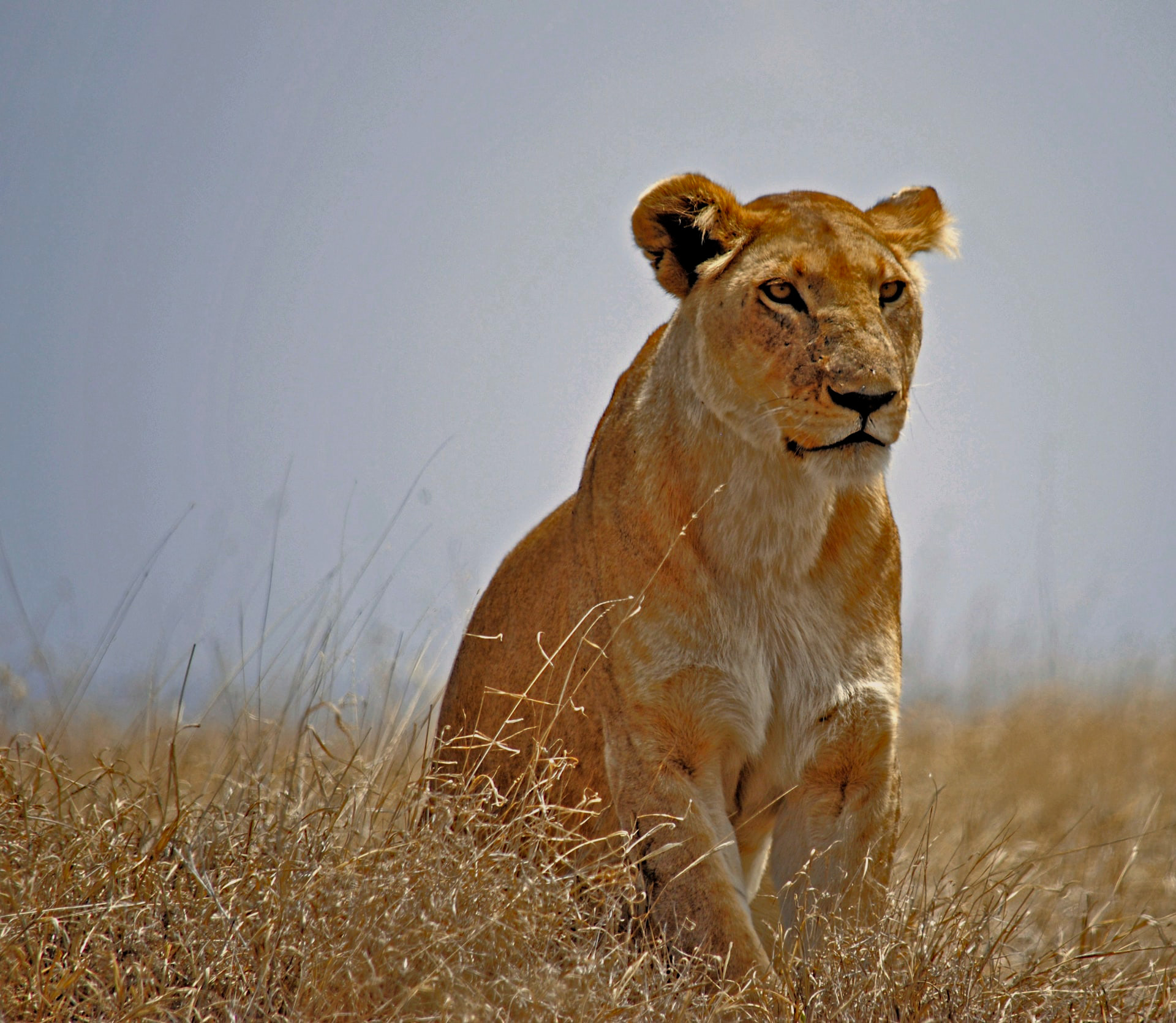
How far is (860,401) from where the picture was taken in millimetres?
3072

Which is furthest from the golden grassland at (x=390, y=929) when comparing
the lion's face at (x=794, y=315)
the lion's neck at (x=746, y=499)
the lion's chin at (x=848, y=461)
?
the lion's face at (x=794, y=315)

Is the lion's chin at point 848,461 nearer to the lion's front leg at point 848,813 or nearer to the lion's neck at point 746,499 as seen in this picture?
the lion's neck at point 746,499

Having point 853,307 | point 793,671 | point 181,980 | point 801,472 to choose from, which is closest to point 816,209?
point 853,307

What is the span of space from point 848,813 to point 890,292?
4.70 feet

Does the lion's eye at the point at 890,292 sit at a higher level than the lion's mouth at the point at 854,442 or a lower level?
higher

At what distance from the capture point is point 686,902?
3068 millimetres

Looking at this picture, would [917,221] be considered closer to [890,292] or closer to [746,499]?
[890,292]

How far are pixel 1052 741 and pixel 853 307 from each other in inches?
208

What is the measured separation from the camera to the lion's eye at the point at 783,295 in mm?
3252

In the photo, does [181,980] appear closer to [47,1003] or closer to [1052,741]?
[47,1003]

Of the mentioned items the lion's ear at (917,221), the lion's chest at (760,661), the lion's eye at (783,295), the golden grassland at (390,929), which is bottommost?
the golden grassland at (390,929)

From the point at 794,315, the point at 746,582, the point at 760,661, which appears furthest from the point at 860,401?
the point at 760,661

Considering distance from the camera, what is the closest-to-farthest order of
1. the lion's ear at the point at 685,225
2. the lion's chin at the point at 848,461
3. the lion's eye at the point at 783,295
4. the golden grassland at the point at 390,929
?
the golden grassland at the point at 390,929 < the lion's chin at the point at 848,461 < the lion's eye at the point at 783,295 < the lion's ear at the point at 685,225

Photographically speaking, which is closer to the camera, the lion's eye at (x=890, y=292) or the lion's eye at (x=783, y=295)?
the lion's eye at (x=783, y=295)
